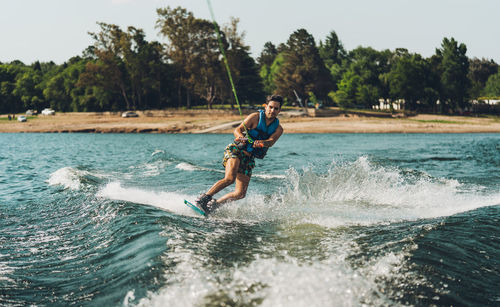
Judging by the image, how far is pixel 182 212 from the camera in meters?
7.98

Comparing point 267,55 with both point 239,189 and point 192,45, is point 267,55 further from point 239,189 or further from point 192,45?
point 239,189

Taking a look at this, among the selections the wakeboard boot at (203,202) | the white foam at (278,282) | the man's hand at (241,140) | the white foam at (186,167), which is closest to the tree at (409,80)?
the white foam at (186,167)

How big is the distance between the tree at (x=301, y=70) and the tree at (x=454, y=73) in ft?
64.5

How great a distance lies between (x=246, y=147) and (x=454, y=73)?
233ft

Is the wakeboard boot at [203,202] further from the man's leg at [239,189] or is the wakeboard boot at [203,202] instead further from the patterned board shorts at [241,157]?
the patterned board shorts at [241,157]

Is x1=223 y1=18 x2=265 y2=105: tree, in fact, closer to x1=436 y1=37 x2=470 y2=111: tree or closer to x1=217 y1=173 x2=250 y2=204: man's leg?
x1=436 y1=37 x2=470 y2=111: tree

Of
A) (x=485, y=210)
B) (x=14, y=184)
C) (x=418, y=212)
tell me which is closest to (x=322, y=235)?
(x=418, y=212)

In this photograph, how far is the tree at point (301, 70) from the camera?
7756cm

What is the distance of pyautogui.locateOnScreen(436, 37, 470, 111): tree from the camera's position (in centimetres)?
6956

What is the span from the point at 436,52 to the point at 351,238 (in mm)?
79586

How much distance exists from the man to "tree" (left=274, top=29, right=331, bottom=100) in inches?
2755

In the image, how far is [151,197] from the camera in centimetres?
963

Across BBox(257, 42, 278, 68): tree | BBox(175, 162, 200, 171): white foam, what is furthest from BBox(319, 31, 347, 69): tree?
BBox(175, 162, 200, 171): white foam

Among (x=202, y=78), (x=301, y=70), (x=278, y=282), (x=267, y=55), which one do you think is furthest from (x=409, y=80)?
(x=267, y=55)
